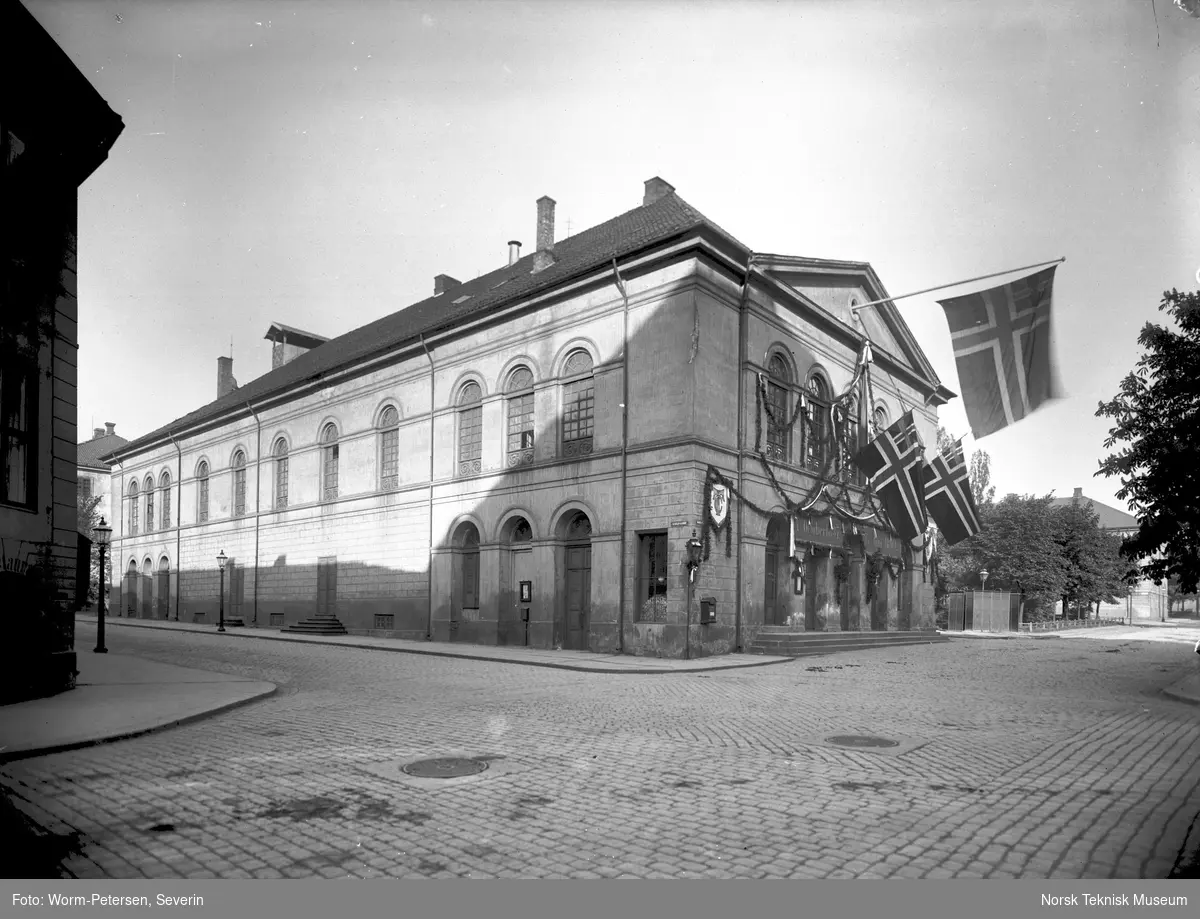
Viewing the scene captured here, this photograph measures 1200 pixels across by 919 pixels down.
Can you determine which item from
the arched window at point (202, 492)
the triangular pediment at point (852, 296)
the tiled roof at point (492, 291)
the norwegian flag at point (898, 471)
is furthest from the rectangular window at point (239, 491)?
the norwegian flag at point (898, 471)

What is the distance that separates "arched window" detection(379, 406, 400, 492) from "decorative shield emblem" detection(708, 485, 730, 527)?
13193 millimetres

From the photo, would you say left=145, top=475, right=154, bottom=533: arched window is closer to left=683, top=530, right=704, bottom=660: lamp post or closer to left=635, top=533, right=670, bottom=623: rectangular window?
left=635, top=533, right=670, bottom=623: rectangular window

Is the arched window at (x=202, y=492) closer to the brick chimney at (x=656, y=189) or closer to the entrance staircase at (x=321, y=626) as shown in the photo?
the entrance staircase at (x=321, y=626)

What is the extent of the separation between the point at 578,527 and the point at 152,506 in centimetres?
2986

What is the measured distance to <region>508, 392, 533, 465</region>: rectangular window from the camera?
25.1 m

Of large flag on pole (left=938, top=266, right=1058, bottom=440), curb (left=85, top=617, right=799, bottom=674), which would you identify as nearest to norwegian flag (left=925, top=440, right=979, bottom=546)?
large flag on pole (left=938, top=266, right=1058, bottom=440)

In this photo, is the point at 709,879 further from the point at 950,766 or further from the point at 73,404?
the point at 73,404

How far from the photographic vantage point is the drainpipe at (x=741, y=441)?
21.8 metres

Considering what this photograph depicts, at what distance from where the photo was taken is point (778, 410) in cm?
2514

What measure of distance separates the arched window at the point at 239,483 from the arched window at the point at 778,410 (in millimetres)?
24491

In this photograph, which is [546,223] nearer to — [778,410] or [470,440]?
[470,440]

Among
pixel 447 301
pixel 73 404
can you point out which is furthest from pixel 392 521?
pixel 73 404

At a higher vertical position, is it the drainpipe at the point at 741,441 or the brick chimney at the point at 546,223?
the brick chimney at the point at 546,223

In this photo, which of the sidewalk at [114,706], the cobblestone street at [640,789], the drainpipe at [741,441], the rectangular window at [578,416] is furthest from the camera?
the rectangular window at [578,416]
